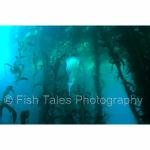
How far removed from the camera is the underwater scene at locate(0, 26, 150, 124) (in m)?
2.86

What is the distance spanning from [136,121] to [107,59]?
0.62 m

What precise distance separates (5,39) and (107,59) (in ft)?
3.14

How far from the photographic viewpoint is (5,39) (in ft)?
9.57

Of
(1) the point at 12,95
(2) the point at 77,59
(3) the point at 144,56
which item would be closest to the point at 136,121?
(3) the point at 144,56

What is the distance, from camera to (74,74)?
2898mm

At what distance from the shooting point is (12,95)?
288 centimetres

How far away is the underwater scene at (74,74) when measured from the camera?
9.39 feet
